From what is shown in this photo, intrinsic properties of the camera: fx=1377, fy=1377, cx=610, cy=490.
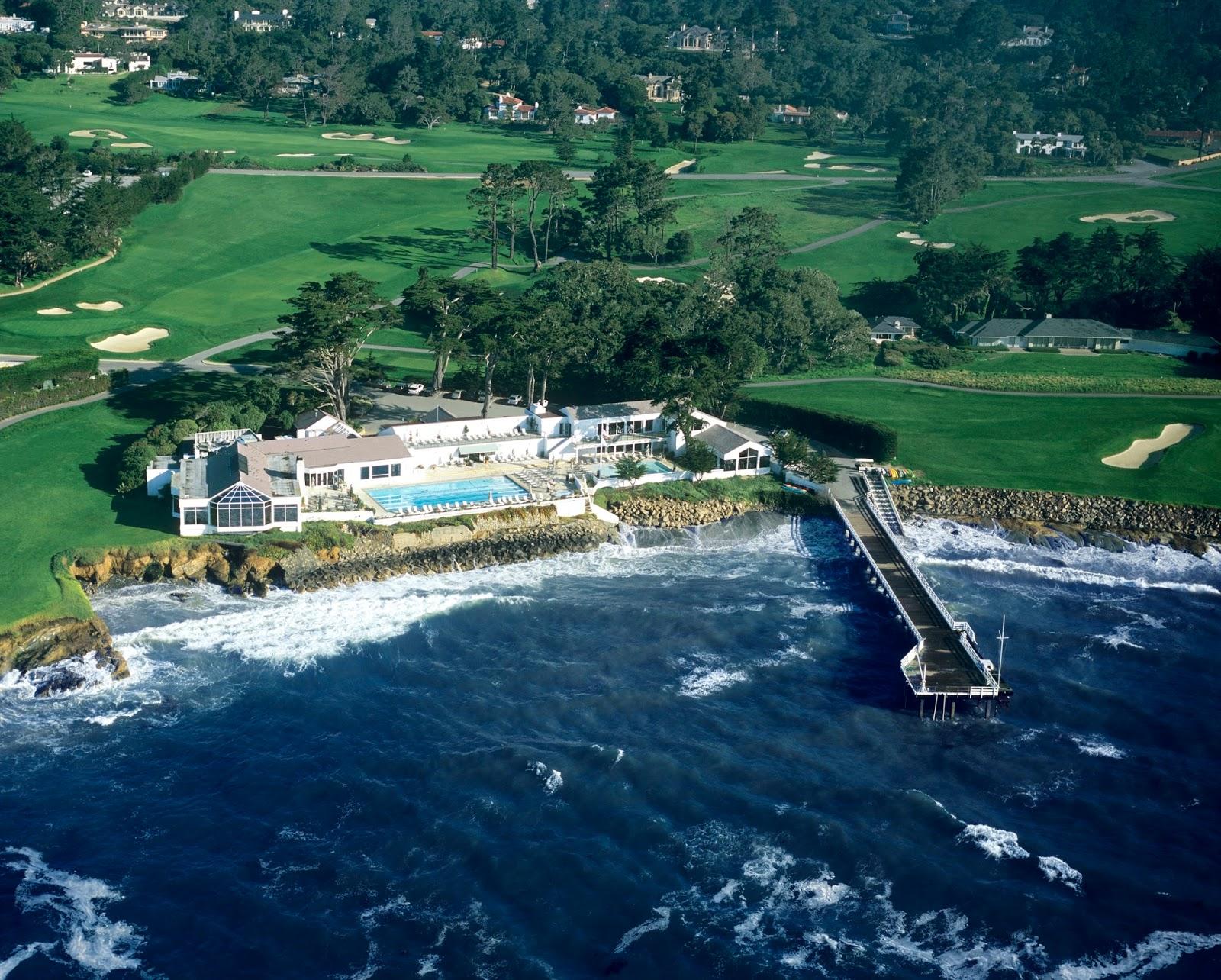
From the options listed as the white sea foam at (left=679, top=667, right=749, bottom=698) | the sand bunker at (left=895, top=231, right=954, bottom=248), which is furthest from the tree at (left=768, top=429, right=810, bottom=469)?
the sand bunker at (left=895, top=231, right=954, bottom=248)

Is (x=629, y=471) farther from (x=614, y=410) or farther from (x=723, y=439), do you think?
(x=614, y=410)

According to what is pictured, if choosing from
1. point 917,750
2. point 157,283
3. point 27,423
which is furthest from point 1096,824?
point 157,283

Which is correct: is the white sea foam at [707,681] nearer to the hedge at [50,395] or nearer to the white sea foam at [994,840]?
the white sea foam at [994,840]

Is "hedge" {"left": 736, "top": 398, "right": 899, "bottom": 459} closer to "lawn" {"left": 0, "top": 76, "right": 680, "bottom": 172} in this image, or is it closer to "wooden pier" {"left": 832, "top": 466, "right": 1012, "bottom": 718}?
"wooden pier" {"left": 832, "top": 466, "right": 1012, "bottom": 718}

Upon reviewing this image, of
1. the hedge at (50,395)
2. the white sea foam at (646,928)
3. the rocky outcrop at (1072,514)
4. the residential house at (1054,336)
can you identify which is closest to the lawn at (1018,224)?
the residential house at (1054,336)

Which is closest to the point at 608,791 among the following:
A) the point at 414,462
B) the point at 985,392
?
the point at 414,462

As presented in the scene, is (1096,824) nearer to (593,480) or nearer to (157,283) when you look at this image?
(593,480)
